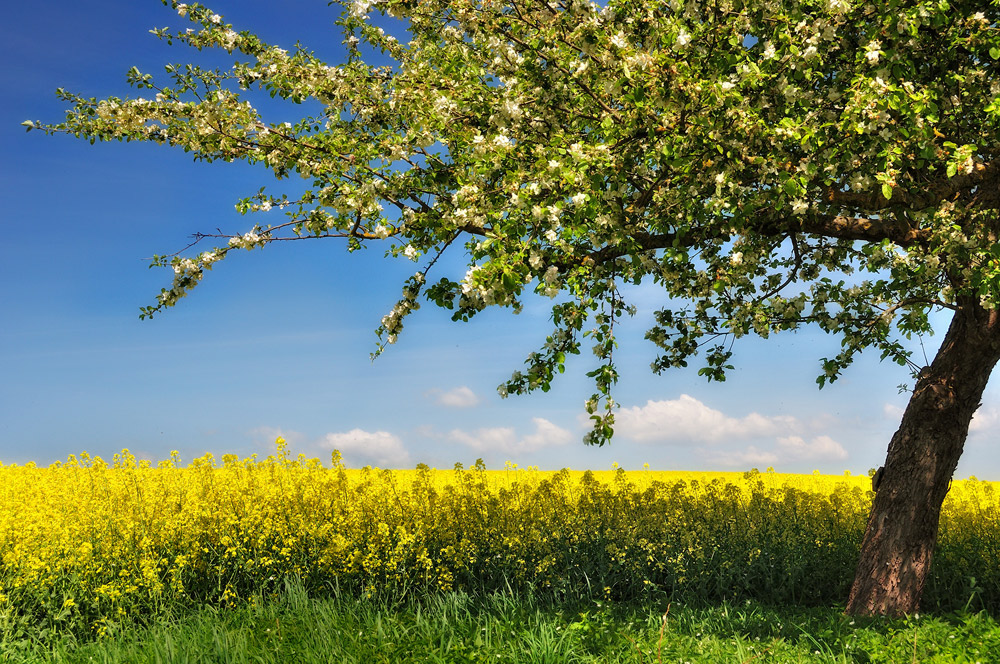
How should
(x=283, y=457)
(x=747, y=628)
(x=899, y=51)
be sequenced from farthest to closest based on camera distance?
1. (x=283, y=457)
2. (x=747, y=628)
3. (x=899, y=51)

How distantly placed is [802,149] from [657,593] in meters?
5.62

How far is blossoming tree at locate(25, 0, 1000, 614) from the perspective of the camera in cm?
574

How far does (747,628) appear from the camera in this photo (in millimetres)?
7805

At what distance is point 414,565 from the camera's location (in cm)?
906

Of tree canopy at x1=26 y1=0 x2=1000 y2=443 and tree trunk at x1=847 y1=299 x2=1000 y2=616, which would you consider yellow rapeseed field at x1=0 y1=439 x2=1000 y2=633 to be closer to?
tree trunk at x1=847 y1=299 x2=1000 y2=616

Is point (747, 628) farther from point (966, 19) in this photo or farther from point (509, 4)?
point (509, 4)

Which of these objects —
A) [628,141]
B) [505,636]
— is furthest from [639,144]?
[505,636]

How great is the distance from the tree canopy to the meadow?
2.81 meters

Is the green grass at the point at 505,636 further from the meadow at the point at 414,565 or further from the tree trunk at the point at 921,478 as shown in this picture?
the tree trunk at the point at 921,478

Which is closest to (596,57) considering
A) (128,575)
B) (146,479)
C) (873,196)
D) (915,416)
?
(873,196)

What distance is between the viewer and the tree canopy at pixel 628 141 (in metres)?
5.73

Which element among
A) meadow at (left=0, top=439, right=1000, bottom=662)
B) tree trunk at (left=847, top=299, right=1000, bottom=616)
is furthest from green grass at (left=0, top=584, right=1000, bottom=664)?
tree trunk at (left=847, top=299, right=1000, bottom=616)

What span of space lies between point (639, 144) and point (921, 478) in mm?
5044

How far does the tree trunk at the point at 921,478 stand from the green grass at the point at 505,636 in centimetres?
49
